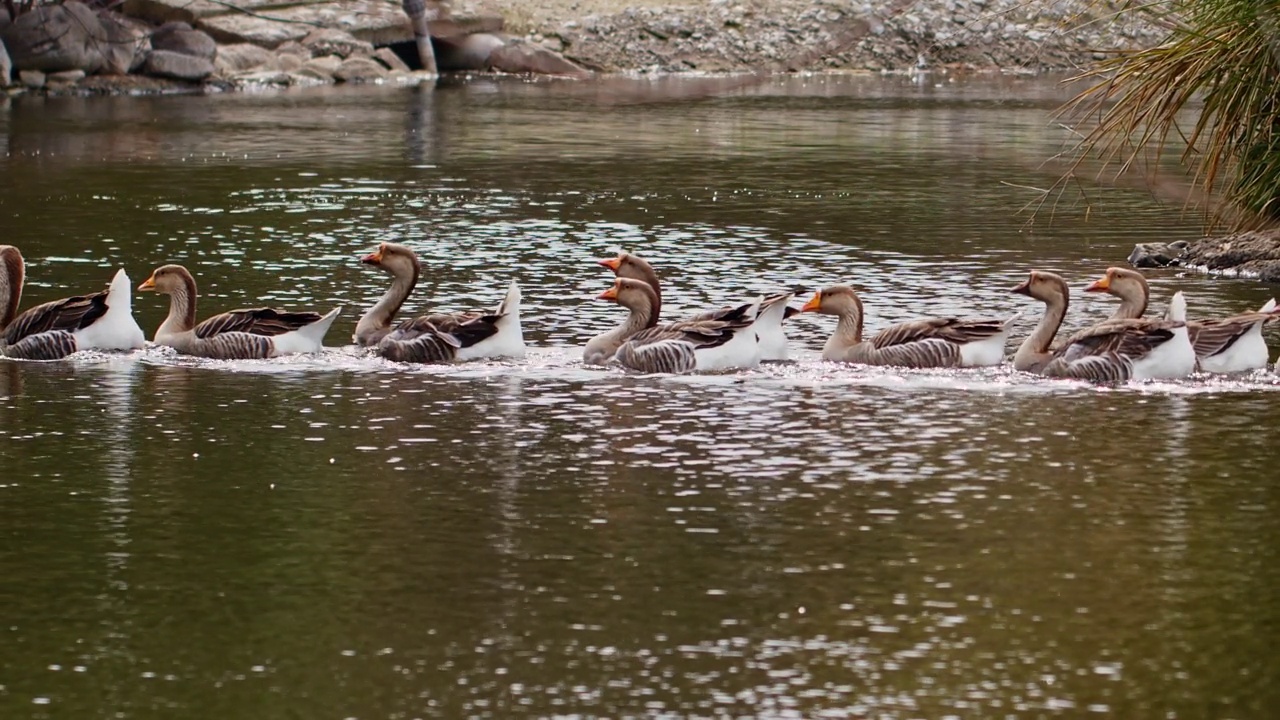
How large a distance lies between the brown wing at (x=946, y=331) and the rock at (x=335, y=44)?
4759 cm

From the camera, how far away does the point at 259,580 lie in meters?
11.2

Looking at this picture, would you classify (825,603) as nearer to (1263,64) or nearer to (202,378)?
(202,378)

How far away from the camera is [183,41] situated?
5734 centimetres

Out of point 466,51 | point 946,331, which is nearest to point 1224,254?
point 946,331

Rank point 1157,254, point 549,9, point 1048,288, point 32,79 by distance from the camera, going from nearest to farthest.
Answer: point 1048,288, point 1157,254, point 32,79, point 549,9

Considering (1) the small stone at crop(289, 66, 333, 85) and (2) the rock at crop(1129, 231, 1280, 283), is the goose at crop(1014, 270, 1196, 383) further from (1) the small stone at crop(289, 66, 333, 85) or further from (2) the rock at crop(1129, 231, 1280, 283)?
(1) the small stone at crop(289, 66, 333, 85)

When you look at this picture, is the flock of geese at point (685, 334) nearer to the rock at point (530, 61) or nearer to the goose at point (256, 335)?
the goose at point (256, 335)

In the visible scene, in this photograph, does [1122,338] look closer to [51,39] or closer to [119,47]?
[51,39]

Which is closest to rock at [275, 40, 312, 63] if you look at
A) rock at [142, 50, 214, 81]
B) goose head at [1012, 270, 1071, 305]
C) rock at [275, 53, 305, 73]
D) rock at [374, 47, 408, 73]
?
rock at [275, 53, 305, 73]

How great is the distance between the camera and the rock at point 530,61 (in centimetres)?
6350

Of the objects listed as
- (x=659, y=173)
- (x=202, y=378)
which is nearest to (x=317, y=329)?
(x=202, y=378)

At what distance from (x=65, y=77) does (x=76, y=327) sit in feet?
127

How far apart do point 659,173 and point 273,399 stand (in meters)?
18.5

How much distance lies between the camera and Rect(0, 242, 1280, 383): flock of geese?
16.3 meters
